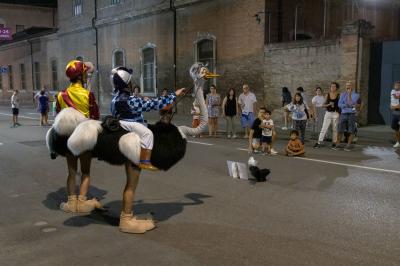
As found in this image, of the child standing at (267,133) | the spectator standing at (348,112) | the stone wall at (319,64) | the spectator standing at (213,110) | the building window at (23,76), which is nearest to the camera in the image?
the child standing at (267,133)

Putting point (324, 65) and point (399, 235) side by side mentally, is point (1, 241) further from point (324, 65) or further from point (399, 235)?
point (324, 65)

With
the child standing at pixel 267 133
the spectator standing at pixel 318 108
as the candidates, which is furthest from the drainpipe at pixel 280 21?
the child standing at pixel 267 133

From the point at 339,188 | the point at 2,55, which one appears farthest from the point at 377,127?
the point at 2,55

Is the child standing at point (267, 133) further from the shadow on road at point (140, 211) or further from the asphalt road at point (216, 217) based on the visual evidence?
the shadow on road at point (140, 211)

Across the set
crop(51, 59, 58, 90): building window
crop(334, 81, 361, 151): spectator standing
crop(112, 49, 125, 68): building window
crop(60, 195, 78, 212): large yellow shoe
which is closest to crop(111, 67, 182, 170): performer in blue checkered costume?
crop(60, 195, 78, 212): large yellow shoe

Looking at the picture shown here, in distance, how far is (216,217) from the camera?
5.57 m

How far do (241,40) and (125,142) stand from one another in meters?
15.1

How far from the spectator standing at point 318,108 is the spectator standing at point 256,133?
266 centimetres

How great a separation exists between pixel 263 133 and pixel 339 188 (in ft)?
11.7

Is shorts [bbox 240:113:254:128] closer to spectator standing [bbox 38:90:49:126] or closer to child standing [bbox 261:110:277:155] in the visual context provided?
child standing [bbox 261:110:277:155]

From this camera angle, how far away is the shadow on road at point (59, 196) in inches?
245

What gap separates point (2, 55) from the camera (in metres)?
46.0

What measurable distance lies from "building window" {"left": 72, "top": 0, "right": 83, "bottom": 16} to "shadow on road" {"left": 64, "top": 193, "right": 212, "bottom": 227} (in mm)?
27345

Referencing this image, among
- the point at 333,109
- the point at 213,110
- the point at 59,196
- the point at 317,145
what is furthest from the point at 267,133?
the point at 59,196
